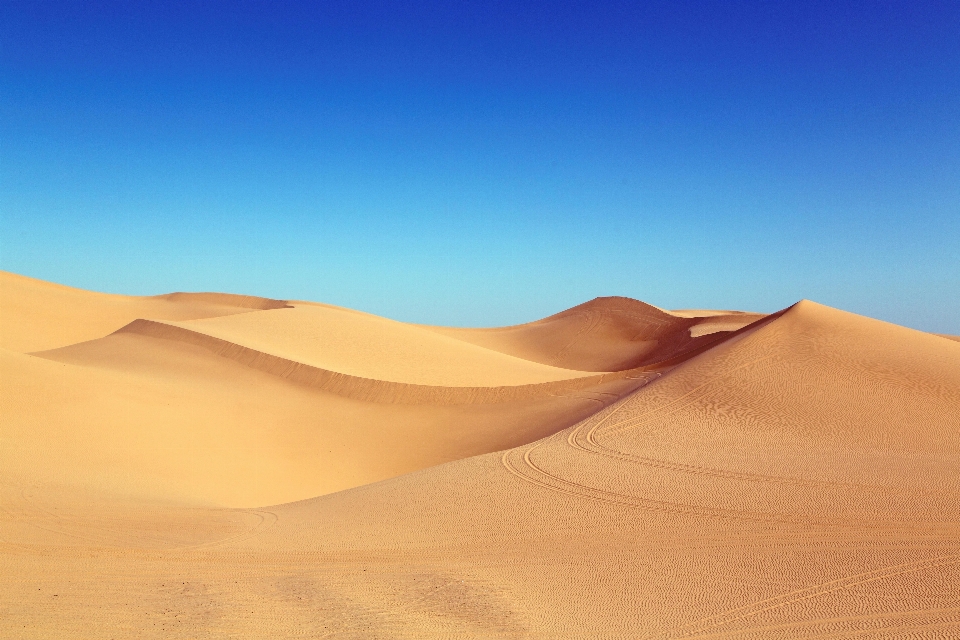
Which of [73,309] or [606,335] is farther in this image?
[606,335]

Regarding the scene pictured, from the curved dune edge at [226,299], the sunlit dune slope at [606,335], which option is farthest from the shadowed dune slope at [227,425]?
the curved dune edge at [226,299]

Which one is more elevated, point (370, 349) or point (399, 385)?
point (370, 349)

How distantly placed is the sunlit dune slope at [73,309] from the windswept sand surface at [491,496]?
1792 cm

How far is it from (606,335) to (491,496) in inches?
1405

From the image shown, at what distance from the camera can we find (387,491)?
10547mm

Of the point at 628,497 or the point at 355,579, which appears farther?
the point at 628,497

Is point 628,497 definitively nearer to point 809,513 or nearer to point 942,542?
point 809,513

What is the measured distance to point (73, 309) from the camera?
43.3 m

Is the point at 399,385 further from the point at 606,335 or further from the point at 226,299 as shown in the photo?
the point at 226,299

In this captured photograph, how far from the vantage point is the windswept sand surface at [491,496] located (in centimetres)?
594

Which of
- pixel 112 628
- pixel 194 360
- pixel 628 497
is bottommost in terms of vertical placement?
pixel 112 628

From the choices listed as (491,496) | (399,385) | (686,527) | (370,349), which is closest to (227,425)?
(399,385)

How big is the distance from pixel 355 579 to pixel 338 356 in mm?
19482

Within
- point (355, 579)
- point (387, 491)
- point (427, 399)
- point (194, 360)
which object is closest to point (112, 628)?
point (355, 579)
